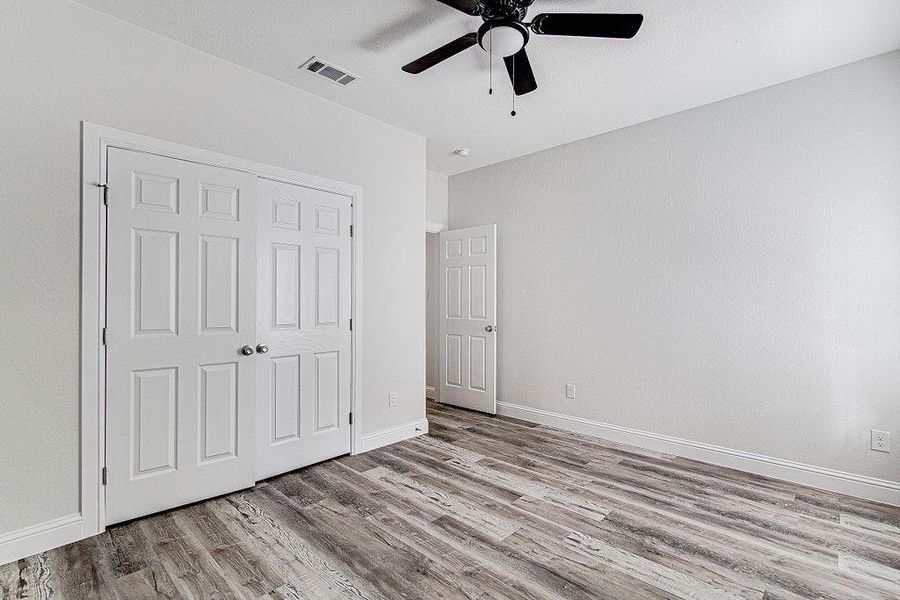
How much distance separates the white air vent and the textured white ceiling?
2.0 inches

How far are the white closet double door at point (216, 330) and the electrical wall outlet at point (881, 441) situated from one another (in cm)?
366

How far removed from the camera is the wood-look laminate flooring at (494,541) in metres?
1.92

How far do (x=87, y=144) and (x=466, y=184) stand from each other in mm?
3668

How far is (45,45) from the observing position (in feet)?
7.29

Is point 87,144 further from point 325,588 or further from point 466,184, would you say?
point 466,184

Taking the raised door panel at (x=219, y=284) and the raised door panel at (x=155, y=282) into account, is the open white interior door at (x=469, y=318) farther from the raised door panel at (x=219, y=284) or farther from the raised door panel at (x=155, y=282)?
the raised door panel at (x=155, y=282)

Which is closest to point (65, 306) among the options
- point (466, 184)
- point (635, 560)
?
point (635, 560)

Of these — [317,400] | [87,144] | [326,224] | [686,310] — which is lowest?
[317,400]

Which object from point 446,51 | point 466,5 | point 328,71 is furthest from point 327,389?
point 466,5

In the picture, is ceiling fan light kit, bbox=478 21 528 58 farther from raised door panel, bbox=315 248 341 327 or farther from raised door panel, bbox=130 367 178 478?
raised door panel, bbox=130 367 178 478

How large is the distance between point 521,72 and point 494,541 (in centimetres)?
258

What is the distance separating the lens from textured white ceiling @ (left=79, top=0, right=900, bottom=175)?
7.74 ft

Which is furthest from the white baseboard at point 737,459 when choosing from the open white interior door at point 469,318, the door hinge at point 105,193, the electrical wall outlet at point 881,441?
the door hinge at point 105,193

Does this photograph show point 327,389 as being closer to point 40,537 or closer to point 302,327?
point 302,327
